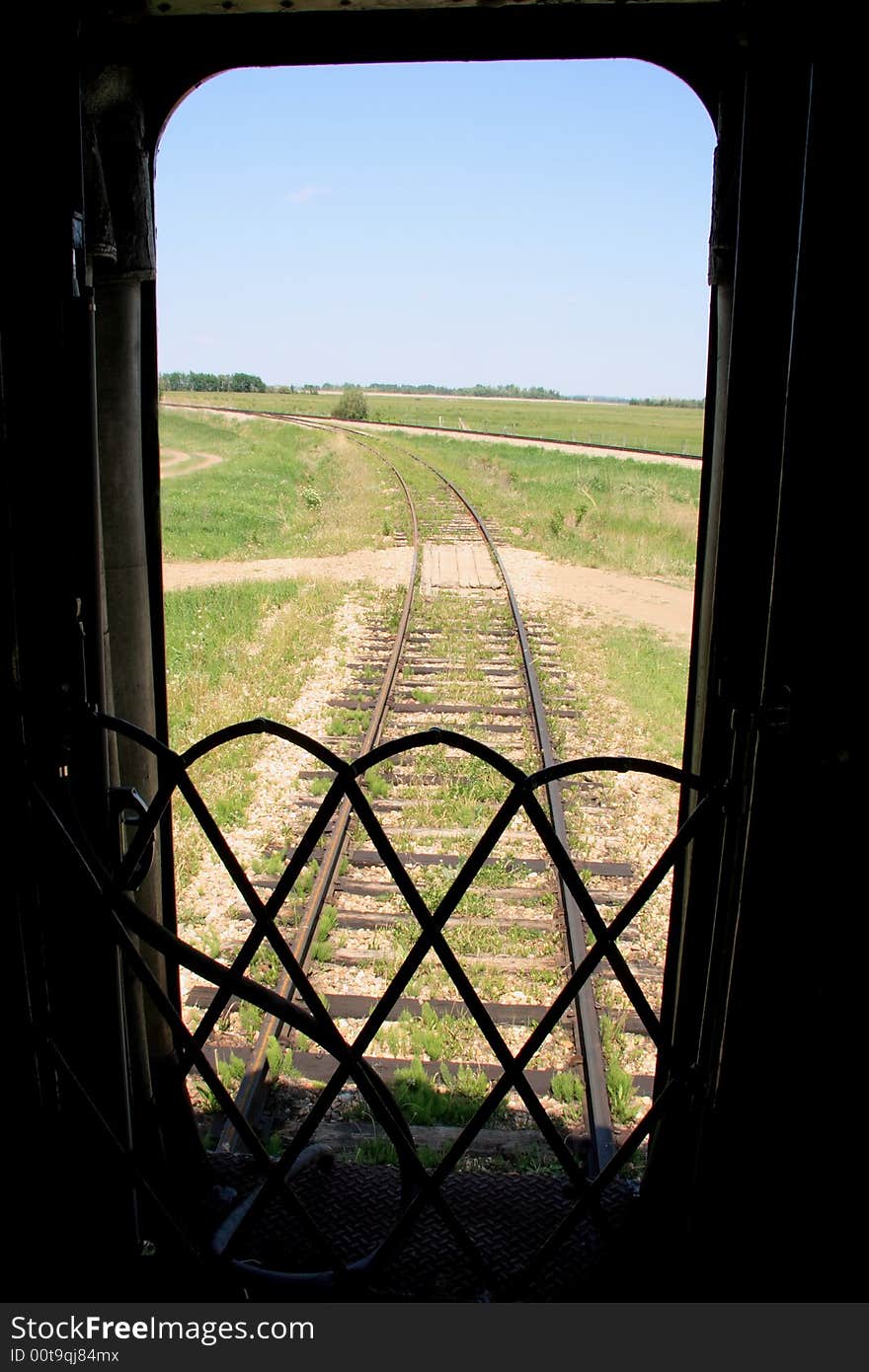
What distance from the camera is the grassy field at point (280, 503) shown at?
1839cm

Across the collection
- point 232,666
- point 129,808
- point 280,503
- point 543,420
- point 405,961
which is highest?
point 543,420

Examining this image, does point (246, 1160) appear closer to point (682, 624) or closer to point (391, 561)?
point (682, 624)

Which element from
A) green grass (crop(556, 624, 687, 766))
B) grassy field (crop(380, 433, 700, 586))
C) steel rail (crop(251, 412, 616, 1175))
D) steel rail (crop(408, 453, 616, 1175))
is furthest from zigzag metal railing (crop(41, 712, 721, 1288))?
grassy field (crop(380, 433, 700, 586))

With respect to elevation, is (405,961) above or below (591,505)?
below

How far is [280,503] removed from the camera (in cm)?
2536

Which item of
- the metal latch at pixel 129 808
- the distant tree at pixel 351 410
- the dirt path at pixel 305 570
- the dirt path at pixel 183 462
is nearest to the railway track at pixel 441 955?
the metal latch at pixel 129 808

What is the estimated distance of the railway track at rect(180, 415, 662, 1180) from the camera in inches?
138

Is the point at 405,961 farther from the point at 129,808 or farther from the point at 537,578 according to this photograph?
the point at 537,578

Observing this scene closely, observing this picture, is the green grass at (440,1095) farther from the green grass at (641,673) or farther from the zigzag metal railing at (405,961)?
the green grass at (641,673)

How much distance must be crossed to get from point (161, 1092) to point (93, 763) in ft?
3.31

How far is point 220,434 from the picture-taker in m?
50.4

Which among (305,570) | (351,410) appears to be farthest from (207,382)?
(305,570)

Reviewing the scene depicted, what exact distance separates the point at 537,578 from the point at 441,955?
1302 centimetres

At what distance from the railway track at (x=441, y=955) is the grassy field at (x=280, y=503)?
10.3 m
